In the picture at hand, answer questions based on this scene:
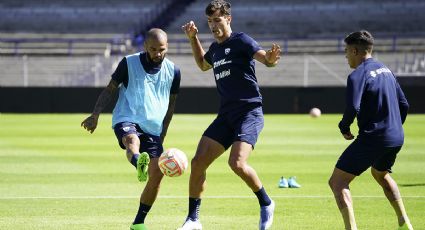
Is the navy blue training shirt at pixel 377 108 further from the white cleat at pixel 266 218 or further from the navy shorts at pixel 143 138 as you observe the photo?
the navy shorts at pixel 143 138

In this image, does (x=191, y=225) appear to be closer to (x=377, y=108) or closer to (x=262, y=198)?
(x=262, y=198)

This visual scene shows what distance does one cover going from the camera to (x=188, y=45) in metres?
44.2

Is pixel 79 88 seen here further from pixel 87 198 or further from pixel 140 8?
pixel 87 198

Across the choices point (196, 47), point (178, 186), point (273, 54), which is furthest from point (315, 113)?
point (273, 54)

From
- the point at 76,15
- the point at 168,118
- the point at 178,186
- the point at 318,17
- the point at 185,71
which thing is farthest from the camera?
the point at 76,15

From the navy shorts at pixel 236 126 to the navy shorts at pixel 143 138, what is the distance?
532 mm

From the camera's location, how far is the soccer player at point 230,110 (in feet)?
30.7

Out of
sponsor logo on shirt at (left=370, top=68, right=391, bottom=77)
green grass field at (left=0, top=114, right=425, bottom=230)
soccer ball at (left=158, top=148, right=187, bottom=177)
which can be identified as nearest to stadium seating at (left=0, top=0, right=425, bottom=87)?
green grass field at (left=0, top=114, right=425, bottom=230)

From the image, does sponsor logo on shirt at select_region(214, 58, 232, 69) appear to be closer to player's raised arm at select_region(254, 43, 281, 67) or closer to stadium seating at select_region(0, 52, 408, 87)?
player's raised arm at select_region(254, 43, 281, 67)

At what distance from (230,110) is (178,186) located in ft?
15.2

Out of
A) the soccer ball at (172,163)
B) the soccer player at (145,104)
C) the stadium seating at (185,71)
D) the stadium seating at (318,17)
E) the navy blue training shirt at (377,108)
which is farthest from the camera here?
the stadium seating at (318,17)

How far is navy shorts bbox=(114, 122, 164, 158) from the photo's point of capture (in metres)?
9.37

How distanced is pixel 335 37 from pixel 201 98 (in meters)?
11.8

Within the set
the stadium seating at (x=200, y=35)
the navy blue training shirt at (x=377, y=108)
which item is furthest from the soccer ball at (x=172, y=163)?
the stadium seating at (x=200, y=35)
